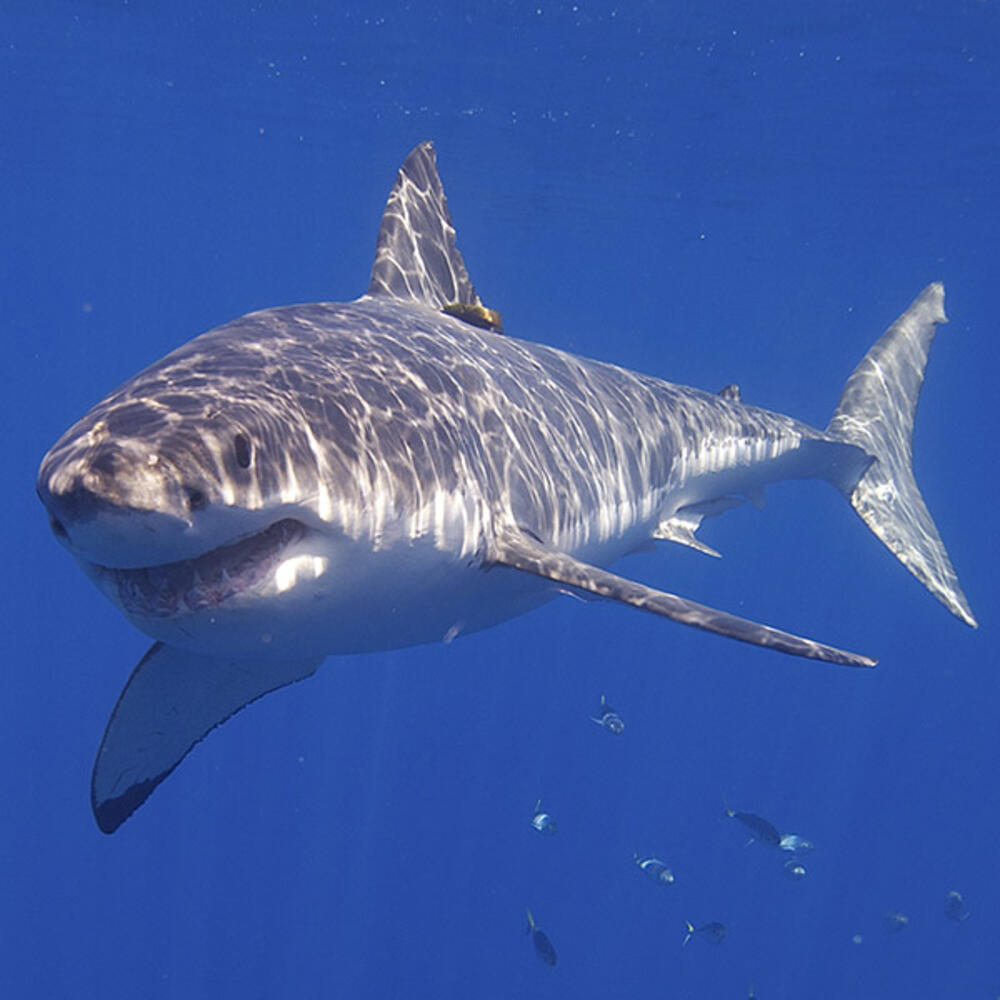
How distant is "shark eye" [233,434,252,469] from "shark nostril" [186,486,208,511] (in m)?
0.20

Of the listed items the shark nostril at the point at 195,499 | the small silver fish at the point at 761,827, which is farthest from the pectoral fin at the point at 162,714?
the small silver fish at the point at 761,827

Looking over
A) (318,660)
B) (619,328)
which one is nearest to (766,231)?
(318,660)

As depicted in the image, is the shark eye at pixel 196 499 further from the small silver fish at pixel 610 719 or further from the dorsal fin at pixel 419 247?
the small silver fish at pixel 610 719

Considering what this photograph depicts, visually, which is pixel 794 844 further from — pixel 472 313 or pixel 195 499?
pixel 195 499

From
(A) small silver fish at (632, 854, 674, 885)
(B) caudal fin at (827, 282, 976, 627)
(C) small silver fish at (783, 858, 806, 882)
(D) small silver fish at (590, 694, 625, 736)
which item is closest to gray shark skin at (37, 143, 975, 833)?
(B) caudal fin at (827, 282, 976, 627)

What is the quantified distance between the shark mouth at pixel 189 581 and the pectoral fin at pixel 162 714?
1832mm

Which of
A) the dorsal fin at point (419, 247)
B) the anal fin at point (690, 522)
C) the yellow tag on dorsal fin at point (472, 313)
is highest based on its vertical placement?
the dorsal fin at point (419, 247)

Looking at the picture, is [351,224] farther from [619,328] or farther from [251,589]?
[251,589]

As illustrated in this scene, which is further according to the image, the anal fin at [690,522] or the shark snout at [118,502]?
the anal fin at [690,522]

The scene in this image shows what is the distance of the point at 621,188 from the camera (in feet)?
99.7

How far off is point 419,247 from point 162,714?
361cm

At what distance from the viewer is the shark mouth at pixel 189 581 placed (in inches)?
104

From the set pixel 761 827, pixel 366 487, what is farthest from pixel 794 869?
pixel 366 487

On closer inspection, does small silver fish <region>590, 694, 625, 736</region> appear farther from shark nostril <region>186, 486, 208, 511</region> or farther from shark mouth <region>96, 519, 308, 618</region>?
shark nostril <region>186, 486, 208, 511</region>
